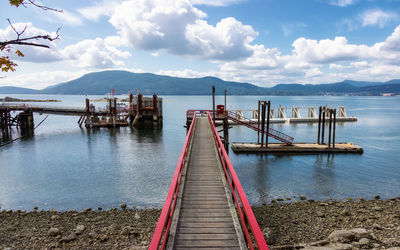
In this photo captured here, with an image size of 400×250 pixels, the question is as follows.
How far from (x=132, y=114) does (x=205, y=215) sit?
5783cm

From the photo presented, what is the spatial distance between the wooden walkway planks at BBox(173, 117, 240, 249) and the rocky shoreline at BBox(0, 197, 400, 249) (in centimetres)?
343

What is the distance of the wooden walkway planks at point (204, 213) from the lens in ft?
20.9

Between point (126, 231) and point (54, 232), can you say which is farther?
point (54, 232)

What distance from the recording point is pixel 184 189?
31.0 ft

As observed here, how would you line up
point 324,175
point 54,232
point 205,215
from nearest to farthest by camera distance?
1. point 205,215
2. point 54,232
3. point 324,175

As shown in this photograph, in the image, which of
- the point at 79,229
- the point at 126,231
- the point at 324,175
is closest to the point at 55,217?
the point at 79,229

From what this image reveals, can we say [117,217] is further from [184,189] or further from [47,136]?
[47,136]

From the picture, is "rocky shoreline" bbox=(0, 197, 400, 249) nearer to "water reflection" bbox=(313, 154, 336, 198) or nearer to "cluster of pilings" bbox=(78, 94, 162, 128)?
"water reflection" bbox=(313, 154, 336, 198)

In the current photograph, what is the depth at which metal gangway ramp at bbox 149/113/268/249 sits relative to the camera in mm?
5902

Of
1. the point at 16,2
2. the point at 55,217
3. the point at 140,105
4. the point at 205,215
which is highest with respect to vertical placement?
the point at 16,2

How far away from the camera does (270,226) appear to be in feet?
44.1

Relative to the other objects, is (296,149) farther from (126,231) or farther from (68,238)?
(68,238)

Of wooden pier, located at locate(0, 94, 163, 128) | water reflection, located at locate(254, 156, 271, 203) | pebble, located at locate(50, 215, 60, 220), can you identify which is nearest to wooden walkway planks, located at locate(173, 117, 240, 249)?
A: water reflection, located at locate(254, 156, 271, 203)

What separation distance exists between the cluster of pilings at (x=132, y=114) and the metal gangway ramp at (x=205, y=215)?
4993 cm
